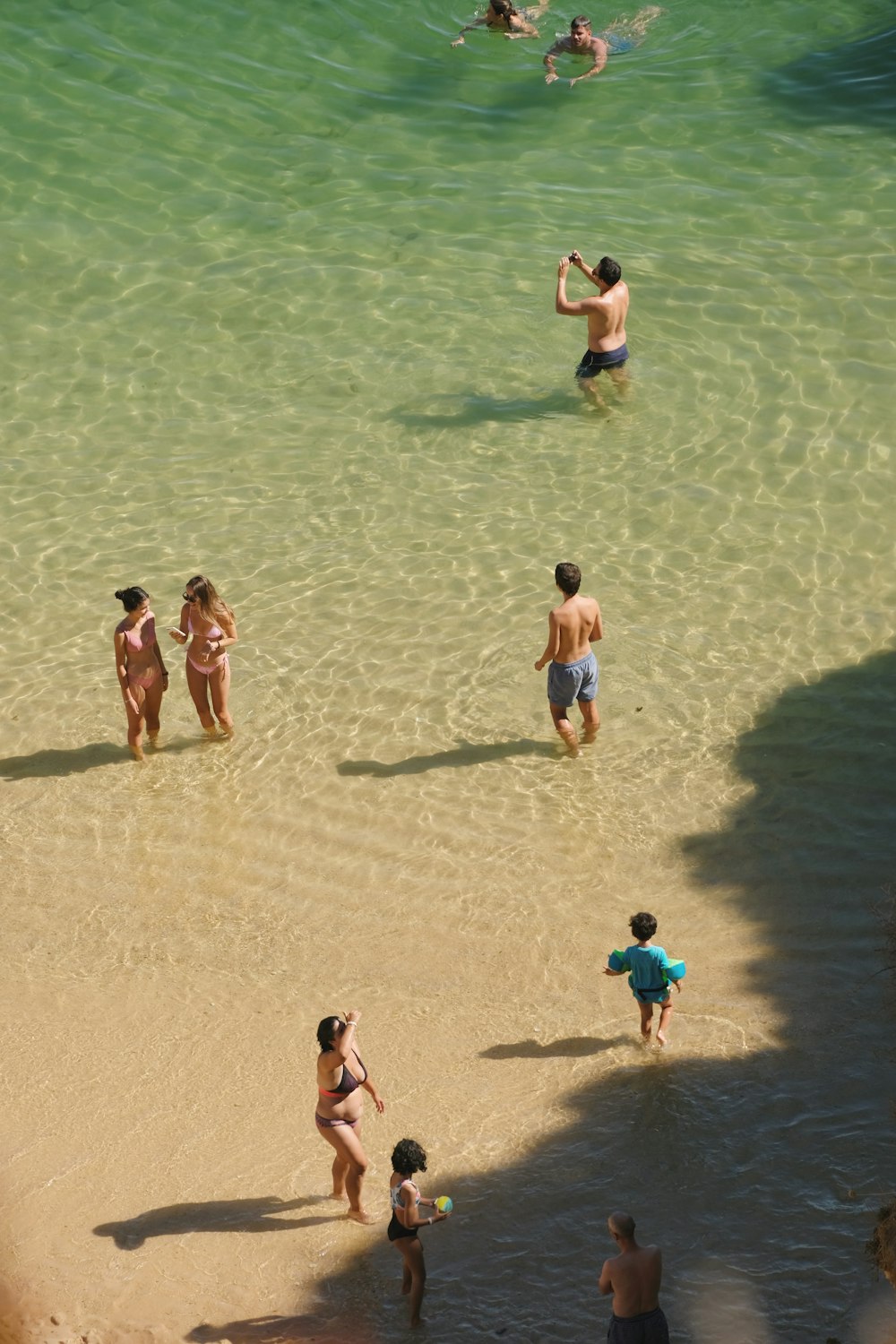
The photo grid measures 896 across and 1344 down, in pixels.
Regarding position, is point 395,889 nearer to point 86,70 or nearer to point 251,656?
point 251,656

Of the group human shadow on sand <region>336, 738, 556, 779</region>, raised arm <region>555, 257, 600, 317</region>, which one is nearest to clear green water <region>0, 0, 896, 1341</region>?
human shadow on sand <region>336, 738, 556, 779</region>

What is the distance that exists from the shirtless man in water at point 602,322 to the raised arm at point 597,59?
6207 mm

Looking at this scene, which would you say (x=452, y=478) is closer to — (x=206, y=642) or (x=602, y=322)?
(x=602, y=322)

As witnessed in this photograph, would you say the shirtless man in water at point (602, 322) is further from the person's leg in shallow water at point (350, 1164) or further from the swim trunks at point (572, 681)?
the person's leg in shallow water at point (350, 1164)

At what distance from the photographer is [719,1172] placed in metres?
6.52

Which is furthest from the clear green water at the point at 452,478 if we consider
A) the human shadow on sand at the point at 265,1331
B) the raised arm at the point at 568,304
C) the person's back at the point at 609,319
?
the raised arm at the point at 568,304

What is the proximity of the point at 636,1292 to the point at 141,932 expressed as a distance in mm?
3819

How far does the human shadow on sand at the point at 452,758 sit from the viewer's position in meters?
9.64

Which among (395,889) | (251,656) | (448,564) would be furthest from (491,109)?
(395,889)

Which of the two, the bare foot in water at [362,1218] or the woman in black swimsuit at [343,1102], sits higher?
the woman in black swimsuit at [343,1102]

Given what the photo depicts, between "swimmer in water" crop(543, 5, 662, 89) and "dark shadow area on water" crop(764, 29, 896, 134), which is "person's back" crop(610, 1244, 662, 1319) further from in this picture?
"swimmer in water" crop(543, 5, 662, 89)

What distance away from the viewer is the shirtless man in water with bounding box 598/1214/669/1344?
5559 mm

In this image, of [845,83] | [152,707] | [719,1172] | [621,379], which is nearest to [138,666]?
[152,707]

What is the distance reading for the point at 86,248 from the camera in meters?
15.5
